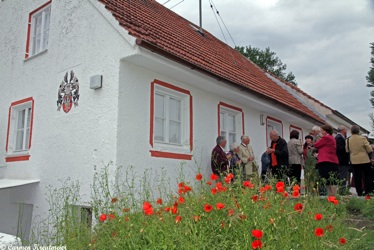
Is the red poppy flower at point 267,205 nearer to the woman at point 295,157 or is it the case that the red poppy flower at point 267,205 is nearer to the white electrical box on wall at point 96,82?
the white electrical box on wall at point 96,82

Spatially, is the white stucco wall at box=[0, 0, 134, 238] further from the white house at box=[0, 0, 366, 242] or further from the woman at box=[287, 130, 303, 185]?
the woman at box=[287, 130, 303, 185]

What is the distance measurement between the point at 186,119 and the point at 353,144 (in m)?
3.56

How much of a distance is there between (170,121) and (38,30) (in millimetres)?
4521

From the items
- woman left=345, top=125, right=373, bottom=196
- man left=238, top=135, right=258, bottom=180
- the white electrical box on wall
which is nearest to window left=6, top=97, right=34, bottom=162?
the white electrical box on wall

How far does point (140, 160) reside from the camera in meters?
6.63

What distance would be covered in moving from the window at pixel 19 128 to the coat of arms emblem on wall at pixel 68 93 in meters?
1.20

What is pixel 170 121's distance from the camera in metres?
7.63

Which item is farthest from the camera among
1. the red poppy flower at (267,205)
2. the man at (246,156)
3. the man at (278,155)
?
the man at (246,156)

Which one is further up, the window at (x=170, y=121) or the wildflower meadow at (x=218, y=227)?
the window at (x=170, y=121)

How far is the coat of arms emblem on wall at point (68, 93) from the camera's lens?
7.33m

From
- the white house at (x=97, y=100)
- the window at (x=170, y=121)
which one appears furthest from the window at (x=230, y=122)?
the window at (x=170, y=121)

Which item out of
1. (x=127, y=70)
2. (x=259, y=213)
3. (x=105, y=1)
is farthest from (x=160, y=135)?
(x=259, y=213)

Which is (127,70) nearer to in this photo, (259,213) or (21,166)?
(21,166)

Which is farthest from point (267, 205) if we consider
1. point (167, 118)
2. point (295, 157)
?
point (295, 157)
